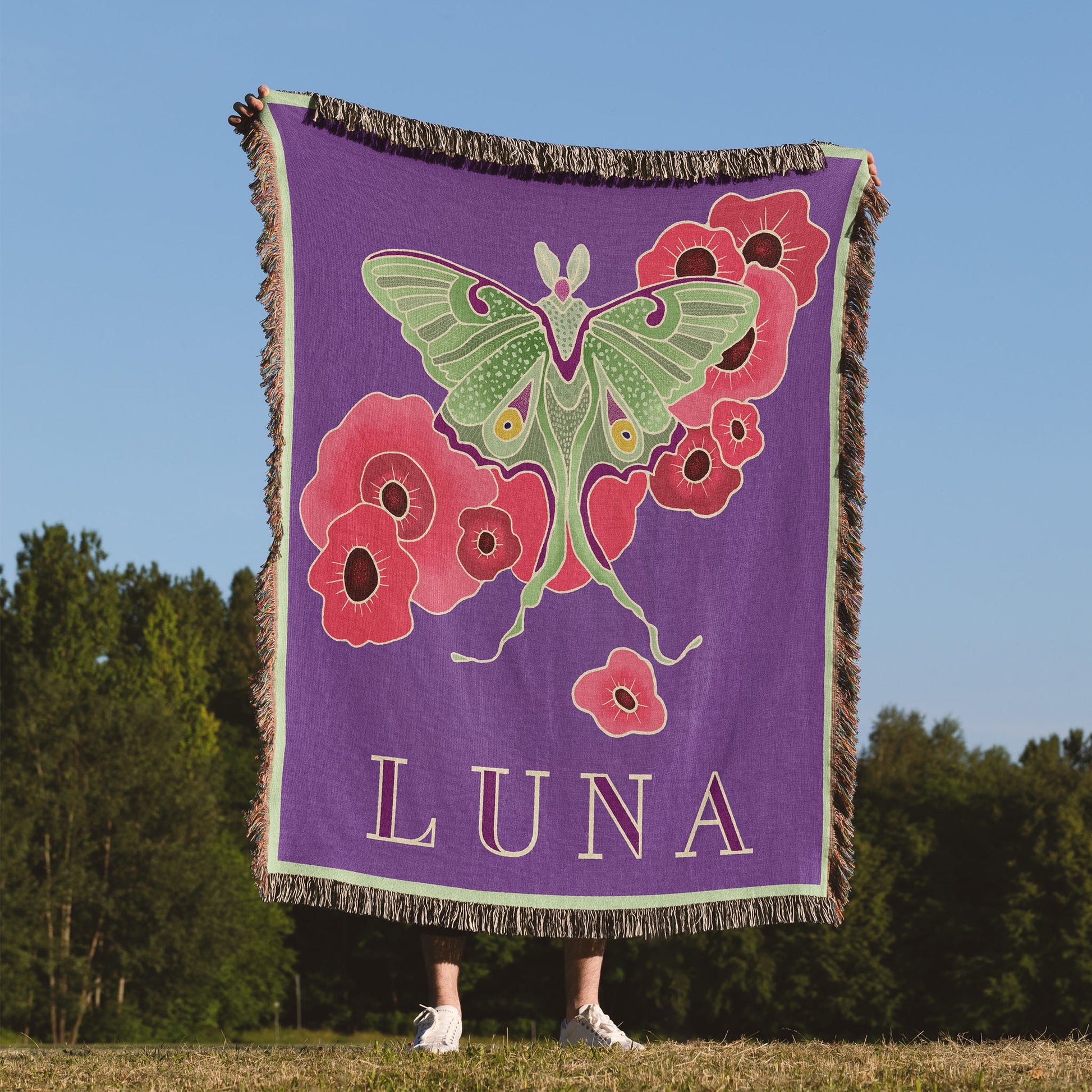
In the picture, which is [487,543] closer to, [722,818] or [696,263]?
[722,818]

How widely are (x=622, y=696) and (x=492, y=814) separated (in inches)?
28.9

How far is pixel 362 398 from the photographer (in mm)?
5746

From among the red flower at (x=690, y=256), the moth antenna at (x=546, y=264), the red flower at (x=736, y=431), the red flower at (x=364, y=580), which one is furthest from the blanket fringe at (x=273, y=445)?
the red flower at (x=736, y=431)

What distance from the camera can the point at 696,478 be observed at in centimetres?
609

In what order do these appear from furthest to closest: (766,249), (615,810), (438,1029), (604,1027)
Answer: (766,249), (615,810), (604,1027), (438,1029)

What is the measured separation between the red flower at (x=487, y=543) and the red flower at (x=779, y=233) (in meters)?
1.76

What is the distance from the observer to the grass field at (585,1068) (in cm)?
411

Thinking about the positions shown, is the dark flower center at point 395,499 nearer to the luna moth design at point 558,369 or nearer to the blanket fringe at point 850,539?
the luna moth design at point 558,369

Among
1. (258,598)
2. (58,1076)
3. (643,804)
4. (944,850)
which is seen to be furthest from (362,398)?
(944,850)

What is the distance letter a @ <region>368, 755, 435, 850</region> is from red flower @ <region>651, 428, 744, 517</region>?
5.32 feet

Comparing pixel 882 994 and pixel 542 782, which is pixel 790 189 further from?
pixel 882 994

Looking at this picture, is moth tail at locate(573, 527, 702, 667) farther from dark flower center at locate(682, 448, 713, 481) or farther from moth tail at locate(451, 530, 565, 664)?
dark flower center at locate(682, 448, 713, 481)

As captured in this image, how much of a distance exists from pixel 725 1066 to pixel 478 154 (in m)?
3.85

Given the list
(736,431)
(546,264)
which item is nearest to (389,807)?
(736,431)
